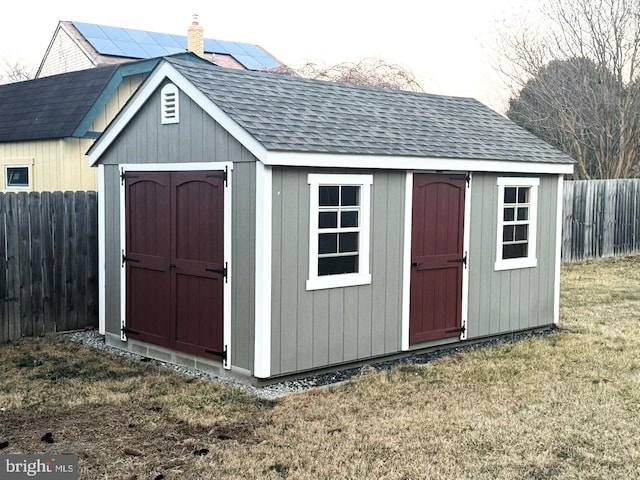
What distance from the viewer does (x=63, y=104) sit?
52.4 ft

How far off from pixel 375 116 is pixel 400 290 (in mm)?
2252

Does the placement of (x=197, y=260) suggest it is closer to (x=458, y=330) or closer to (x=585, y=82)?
(x=458, y=330)

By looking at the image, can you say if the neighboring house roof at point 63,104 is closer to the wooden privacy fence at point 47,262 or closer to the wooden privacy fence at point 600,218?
the wooden privacy fence at point 47,262

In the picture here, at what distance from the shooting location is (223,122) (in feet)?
25.9

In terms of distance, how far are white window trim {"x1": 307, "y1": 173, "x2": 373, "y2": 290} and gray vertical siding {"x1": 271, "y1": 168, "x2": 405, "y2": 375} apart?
0.06 meters

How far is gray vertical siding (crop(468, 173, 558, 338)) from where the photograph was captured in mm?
9852

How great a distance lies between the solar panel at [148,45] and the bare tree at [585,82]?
34.7 feet

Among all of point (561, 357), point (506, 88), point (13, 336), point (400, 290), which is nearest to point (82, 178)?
point (13, 336)

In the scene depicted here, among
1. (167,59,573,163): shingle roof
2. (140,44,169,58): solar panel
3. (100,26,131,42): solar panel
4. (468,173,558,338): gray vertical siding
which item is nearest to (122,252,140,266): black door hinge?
(167,59,573,163): shingle roof

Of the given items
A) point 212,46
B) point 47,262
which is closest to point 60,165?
point 47,262

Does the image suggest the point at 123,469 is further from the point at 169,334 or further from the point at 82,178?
the point at 82,178

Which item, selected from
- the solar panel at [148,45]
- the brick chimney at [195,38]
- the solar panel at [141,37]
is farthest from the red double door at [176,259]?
the solar panel at [141,37]

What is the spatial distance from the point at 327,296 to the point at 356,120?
231cm

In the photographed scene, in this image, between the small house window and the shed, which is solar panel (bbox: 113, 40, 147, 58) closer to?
the small house window
